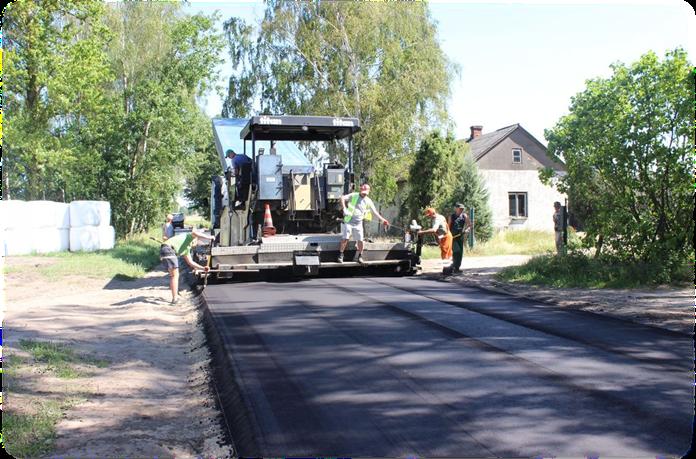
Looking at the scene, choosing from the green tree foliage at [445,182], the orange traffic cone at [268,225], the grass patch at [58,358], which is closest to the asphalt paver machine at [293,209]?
the orange traffic cone at [268,225]

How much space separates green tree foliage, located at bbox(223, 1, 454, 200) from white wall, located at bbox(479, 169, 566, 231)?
10500mm

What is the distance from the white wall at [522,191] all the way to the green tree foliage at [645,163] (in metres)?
26.3

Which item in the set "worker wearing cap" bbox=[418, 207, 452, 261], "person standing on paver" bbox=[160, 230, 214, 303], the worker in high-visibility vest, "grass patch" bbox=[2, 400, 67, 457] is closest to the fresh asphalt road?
"grass patch" bbox=[2, 400, 67, 457]

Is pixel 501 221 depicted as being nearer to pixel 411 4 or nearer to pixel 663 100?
pixel 411 4

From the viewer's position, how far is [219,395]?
223 inches

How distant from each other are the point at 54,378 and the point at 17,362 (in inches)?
24.7

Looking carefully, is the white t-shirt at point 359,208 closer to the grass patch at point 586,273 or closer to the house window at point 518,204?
the grass patch at point 586,273

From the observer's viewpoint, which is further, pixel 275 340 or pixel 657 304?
pixel 657 304

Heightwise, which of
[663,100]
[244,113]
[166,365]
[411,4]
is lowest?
[166,365]

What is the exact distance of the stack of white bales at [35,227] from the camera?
69.4 ft

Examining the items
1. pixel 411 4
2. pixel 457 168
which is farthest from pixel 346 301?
pixel 411 4

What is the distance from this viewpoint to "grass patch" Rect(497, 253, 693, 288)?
1143 centimetres

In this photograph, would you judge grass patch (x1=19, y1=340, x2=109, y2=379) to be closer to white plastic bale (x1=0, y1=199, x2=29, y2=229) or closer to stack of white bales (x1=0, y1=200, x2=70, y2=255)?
stack of white bales (x1=0, y1=200, x2=70, y2=255)

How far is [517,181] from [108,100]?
23.8m
